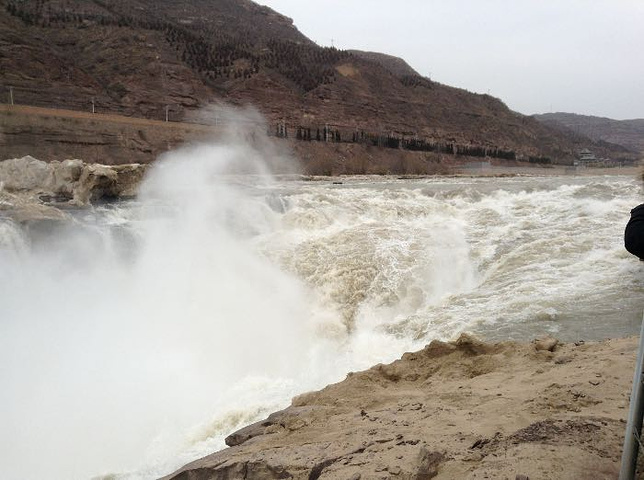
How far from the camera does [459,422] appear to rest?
259cm

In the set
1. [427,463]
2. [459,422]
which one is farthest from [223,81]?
[427,463]

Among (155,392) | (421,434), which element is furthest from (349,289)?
(421,434)

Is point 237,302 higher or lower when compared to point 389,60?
lower

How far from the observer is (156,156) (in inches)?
969

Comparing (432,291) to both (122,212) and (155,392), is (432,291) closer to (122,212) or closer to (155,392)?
(155,392)

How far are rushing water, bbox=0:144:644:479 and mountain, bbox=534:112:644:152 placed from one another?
106668mm

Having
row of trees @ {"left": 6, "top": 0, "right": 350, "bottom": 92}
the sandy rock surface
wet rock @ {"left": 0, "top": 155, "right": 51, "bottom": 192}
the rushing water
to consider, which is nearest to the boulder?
wet rock @ {"left": 0, "top": 155, "right": 51, "bottom": 192}

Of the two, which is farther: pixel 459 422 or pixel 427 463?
pixel 459 422

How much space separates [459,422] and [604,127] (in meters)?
139

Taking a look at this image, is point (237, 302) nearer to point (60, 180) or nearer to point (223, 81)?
point (60, 180)

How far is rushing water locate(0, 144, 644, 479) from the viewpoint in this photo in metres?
5.36

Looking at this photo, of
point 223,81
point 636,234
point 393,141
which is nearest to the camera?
point 636,234

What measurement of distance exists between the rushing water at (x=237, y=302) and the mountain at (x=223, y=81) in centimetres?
→ 1995

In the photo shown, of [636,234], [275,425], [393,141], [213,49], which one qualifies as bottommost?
[275,425]
